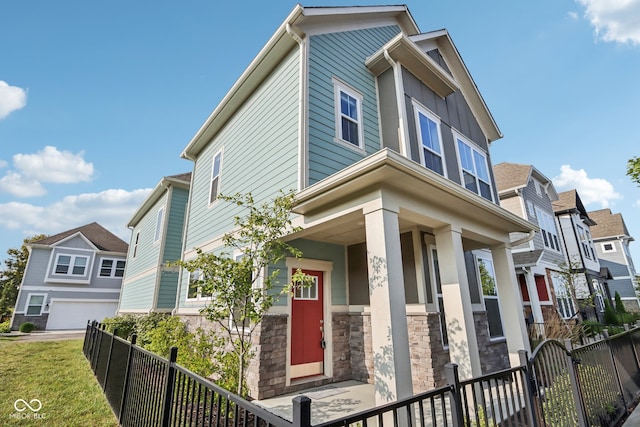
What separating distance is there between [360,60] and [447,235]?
5.01 meters

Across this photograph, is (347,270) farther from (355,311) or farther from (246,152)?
(246,152)

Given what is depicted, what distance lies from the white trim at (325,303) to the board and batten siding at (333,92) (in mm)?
1780

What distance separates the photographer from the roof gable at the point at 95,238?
2255 centimetres

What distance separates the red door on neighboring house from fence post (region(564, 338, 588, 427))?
13.6 ft

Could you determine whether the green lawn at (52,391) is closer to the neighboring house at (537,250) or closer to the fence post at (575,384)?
the fence post at (575,384)

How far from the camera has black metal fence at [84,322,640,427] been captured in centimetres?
205

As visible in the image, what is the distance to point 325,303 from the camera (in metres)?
Answer: 6.57

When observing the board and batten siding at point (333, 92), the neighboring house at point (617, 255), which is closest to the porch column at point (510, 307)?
the board and batten siding at point (333, 92)

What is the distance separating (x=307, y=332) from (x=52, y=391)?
5.01 m

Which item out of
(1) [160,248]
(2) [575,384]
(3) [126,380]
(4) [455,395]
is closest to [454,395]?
(4) [455,395]

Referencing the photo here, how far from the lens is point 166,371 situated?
118 inches

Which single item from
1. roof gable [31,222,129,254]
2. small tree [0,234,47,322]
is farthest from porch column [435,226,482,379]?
small tree [0,234,47,322]

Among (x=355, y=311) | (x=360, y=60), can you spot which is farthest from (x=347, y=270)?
(x=360, y=60)

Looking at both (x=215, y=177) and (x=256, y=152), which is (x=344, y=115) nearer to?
(x=256, y=152)
